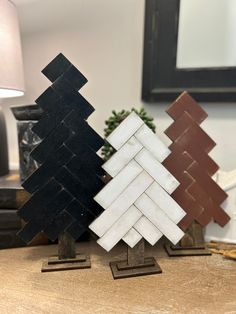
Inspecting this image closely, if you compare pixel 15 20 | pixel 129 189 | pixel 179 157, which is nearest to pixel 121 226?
pixel 129 189

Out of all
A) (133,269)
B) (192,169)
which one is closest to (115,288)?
(133,269)

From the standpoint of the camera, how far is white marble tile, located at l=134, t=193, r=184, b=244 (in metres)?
0.45

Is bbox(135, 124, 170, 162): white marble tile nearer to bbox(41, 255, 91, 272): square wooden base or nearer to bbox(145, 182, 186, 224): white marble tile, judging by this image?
bbox(145, 182, 186, 224): white marble tile

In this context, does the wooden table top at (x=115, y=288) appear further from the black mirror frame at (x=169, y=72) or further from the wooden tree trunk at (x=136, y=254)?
the black mirror frame at (x=169, y=72)

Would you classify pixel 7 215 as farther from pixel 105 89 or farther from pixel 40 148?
pixel 105 89

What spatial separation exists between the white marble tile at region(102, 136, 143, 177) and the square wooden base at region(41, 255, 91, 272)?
6.8 inches

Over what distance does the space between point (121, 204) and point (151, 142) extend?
0.11m

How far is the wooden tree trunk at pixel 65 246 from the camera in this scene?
0.48 meters

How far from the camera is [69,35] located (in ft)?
2.35

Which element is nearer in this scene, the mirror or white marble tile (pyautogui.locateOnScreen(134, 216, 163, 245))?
white marble tile (pyautogui.locateOnScreen(134, 216, 163, 245))


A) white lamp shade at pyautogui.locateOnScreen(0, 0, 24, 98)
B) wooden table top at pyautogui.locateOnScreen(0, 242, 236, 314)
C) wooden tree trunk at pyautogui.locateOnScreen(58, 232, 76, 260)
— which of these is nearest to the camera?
wooden table top at pyautogui.locateOnScreen(0, 242, 236, 314)

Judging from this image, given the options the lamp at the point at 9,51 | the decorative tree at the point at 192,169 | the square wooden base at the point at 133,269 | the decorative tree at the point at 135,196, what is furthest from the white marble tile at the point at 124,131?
the lamp at the point at 9,51

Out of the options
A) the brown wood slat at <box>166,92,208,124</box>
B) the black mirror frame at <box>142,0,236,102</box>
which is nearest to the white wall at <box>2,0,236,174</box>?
the black mirror frame at <box>142,0,236,102</box>

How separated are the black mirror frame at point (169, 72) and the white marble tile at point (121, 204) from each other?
0.29m
